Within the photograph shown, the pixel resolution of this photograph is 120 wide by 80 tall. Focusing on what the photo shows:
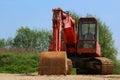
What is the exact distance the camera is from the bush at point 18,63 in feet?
132

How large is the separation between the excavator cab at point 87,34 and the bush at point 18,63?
42.8ft

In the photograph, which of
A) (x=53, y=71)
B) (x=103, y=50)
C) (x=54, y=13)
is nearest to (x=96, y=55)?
(x=54, y=13)

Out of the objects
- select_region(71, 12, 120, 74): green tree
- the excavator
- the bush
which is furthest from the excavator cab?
select_region(71, 12, 120, 74): green tree

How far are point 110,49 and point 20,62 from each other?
60.0 feet

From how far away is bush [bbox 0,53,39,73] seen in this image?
132ft

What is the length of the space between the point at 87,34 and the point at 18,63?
1697 cm

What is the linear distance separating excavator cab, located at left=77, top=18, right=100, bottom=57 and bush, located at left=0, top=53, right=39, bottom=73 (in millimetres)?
13045

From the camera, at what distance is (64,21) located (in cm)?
2552

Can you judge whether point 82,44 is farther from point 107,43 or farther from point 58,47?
point 107,43

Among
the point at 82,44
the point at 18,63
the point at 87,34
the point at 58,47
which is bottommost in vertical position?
the point at 18,63

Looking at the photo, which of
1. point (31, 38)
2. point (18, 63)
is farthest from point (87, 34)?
point (31, 38)

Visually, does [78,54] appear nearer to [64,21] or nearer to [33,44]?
[64,21]

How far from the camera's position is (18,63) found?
141 ft

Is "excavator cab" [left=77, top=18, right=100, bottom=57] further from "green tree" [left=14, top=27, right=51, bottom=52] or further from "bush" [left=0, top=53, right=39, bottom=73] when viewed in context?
"green tree" [left=14, top=27, right=51, bottom=52]
